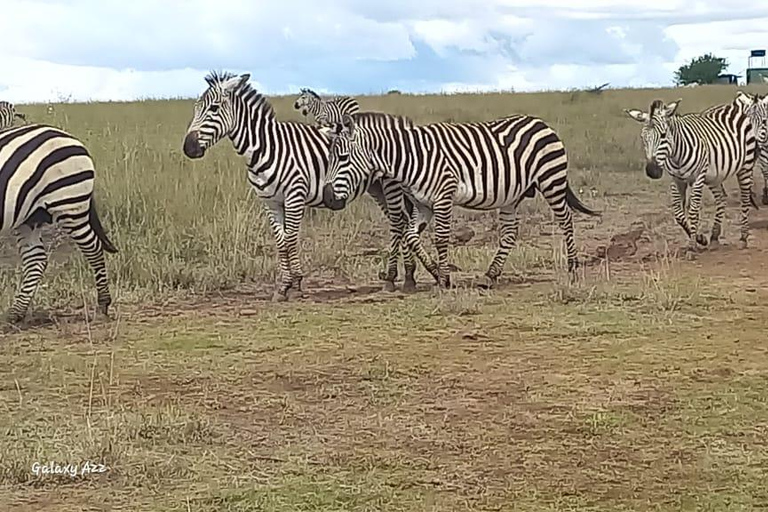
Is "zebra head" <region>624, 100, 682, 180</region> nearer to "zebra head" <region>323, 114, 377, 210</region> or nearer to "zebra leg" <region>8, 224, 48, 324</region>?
"zebra head" <region>323, 114, 377, 210</region>

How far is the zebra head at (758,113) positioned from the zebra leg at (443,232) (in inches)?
201

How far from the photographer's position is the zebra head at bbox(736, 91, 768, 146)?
12825 millimetres

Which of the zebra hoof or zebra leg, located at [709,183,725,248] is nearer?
the zebra hoof

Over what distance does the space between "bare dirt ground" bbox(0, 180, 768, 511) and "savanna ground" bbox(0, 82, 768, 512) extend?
2 cm

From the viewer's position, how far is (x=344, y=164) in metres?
9.02

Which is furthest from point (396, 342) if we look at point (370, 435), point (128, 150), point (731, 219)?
point (731, 219)

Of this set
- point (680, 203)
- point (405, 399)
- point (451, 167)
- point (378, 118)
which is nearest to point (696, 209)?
point (680, 203)

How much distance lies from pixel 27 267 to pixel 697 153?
663cm

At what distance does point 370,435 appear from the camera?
535 centimetres

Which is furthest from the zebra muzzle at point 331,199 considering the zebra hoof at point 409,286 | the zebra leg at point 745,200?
the zebra leg at point 745,200

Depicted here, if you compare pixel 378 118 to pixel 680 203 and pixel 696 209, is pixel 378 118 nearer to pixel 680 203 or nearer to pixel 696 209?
pixel 680 203

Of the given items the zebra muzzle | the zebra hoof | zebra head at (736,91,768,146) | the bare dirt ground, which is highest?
zebra head at (736,91,768,146)

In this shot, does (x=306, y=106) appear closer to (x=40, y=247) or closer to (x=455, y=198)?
(x=455, y=198)

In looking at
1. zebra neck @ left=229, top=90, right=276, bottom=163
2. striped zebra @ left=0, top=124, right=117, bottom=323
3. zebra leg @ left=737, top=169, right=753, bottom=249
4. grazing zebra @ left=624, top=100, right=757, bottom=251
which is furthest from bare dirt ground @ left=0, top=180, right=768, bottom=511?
zebra leg @ left=737, top=169, right=753, bottom=249
